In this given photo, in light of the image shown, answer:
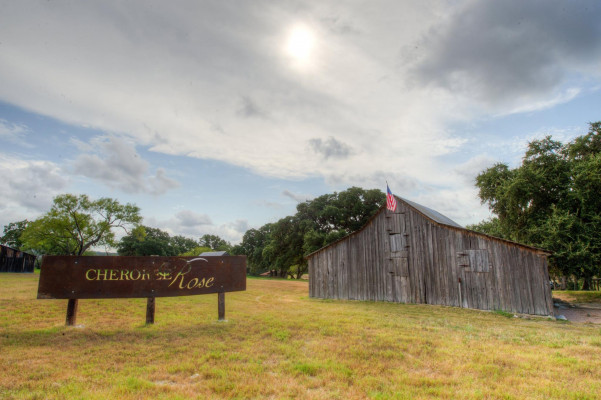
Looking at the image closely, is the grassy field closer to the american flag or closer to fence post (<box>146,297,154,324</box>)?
fence post (<box>146,297,154,324</box>)

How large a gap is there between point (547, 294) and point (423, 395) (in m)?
15.9

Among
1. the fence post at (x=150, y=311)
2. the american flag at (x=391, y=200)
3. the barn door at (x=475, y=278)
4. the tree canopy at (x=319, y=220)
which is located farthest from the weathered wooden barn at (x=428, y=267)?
the tree canopy at (x=319, y=220)

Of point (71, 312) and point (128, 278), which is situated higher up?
point (128, 278)

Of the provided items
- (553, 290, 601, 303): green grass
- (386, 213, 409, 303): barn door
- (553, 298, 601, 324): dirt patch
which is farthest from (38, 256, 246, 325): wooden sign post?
(553, 290, 601, 303): green grass

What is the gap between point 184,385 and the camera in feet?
15.3

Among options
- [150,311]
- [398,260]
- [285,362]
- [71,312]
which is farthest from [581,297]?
[71,312]

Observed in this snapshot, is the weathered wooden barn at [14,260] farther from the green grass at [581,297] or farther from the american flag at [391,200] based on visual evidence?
the green grass at [581,297]

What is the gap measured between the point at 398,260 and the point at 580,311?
39.8 ft

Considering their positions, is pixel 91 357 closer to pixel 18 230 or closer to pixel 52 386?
pixel 52 386

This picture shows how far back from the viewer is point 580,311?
20.1 meters

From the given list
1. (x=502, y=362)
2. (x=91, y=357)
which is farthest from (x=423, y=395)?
(x=91, y=357)

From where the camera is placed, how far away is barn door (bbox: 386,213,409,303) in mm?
20172

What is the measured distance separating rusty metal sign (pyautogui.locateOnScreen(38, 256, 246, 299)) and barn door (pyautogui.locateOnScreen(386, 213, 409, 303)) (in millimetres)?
13660

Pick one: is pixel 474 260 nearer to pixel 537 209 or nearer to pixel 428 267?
pixel 428 267
